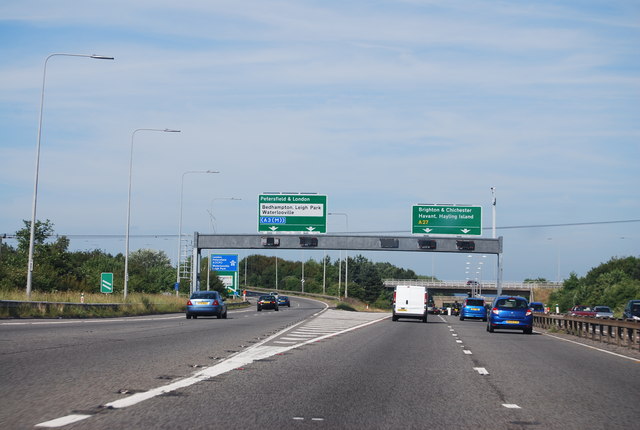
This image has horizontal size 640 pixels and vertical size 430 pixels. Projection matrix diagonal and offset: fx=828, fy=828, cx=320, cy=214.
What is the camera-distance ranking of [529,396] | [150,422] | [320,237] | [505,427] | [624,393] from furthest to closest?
[320,237] < [624,393] < [529,396] < [505,427] < [150,422]

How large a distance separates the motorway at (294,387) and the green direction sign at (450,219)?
37867 mm

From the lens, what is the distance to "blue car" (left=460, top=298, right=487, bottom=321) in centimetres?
5884

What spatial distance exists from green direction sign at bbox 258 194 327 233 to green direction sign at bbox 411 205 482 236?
675 centimetres

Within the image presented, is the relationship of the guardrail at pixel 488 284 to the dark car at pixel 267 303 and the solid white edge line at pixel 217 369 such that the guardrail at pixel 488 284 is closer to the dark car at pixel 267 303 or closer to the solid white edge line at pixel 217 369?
the dark car at pixel 267 303

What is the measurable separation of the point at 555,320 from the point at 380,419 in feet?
113

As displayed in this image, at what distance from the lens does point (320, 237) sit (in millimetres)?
59969

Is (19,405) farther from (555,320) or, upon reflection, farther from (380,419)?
(555,320)

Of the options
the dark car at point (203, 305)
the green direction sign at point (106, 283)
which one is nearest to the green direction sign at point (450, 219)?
the dark car at point (203, 305)

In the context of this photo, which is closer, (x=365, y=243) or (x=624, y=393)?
(x=624, y=393)

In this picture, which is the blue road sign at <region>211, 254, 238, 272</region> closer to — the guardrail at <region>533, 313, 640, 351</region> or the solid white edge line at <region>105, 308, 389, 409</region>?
the guardrail at <region>533, 313, 640, 351</region>

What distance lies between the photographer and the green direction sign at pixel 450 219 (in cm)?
5738

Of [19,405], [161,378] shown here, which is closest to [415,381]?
[161,378]

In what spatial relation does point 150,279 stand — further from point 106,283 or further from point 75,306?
point 75,306

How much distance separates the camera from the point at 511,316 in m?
34.1
